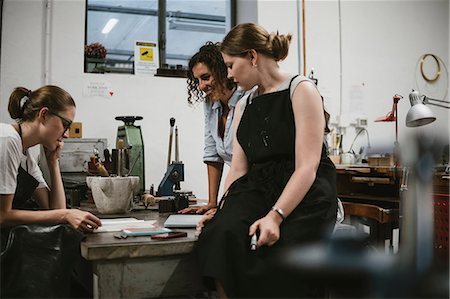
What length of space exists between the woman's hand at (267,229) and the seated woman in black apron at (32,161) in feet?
1.58

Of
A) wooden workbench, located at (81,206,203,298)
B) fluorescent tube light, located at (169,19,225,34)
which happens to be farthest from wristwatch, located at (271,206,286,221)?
fluorescent tube light, located at (169,19,225,34)

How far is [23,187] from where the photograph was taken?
156 cm

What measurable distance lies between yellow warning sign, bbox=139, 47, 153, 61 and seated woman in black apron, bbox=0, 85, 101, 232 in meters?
1.63

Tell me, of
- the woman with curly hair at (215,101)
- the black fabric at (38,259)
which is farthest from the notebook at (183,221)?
the woman with curly hair at (215,101)

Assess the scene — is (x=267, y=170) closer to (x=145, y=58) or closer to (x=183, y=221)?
(x=183, y=221)

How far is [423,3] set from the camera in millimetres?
4121

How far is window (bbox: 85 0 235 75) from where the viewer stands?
131 inches

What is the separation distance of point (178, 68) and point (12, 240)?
2365mm

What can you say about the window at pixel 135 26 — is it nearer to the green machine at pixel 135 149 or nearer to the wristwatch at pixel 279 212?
the green machine at pixel 135 149

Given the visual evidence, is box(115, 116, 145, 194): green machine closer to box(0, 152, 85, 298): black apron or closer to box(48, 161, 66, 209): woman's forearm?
box(48, 161, 66, 209): woman's forearm

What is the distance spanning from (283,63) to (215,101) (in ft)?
5.56

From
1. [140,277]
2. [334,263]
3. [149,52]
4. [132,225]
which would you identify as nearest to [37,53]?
[149,52]

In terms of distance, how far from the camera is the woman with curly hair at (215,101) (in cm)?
195

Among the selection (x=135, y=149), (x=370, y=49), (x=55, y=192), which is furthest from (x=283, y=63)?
(x=55, y=192)
